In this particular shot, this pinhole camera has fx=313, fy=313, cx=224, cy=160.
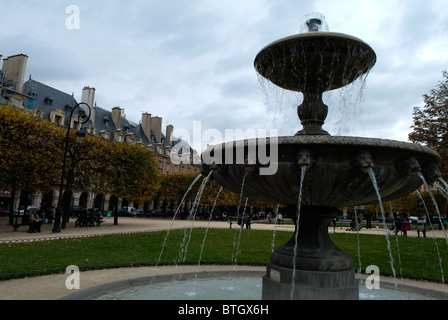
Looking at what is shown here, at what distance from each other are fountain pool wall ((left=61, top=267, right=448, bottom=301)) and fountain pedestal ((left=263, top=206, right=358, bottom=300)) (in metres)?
1.11

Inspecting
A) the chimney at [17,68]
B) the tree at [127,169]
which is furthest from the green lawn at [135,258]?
the chimney at [17,68]

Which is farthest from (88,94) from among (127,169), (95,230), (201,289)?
(201,289)

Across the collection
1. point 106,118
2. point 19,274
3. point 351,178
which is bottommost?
point 19,274

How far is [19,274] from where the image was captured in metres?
6.62

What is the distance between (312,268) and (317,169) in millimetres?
1472

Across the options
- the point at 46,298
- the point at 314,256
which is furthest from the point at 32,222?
the point at 314,256

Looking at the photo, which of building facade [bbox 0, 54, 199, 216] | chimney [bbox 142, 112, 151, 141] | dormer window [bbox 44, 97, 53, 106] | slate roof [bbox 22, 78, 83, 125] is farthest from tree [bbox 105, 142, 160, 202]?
chimney [bbox 142, 112, 151, 141]

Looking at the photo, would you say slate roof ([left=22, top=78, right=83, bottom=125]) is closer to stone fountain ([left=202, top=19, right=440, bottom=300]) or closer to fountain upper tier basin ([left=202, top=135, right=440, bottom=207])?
stone fountain ([left=202, top=19, right=440, bottom=300])

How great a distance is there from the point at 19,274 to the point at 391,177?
7314mm

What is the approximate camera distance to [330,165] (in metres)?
3.79

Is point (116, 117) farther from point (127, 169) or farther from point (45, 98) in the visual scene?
point (127, 169)

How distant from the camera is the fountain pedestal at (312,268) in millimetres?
4121
